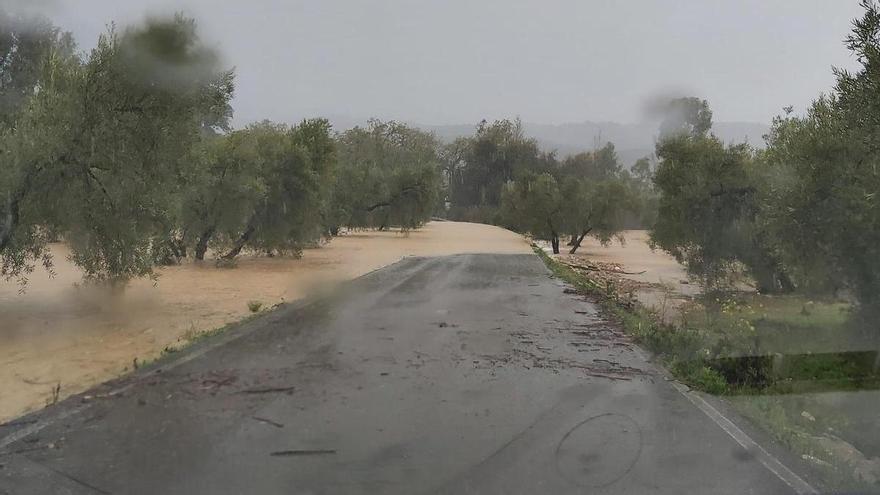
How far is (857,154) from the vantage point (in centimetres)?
984

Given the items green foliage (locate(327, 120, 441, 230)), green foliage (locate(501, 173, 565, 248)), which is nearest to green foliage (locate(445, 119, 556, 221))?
green foliage (locate(327, 120, 441, 230))

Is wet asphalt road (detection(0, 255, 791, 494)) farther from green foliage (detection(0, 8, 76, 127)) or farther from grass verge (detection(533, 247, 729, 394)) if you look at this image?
green foliage (detection(0, 8, 76, 127))

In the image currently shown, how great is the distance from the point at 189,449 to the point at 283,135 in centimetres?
2510

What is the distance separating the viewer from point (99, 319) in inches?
506

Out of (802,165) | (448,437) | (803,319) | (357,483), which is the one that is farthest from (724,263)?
(357,483)

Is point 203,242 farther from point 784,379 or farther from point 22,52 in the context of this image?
point 784,379

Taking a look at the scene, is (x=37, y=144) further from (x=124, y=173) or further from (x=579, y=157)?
(x=579, y=157)

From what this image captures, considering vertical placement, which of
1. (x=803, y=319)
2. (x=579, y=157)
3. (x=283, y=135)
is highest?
(x=579, y=157)

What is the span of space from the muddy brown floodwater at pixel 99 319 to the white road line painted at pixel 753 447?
6434 millimetres

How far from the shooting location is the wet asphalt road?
4891mm

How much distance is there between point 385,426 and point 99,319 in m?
8.74

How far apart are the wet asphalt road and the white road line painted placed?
109 millimetres

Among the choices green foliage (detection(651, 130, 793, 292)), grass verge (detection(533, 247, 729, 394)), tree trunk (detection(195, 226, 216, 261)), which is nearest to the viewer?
grass verge (detection(533, 247, 729, 394))

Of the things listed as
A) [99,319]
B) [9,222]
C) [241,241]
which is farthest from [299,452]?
[241,241]
